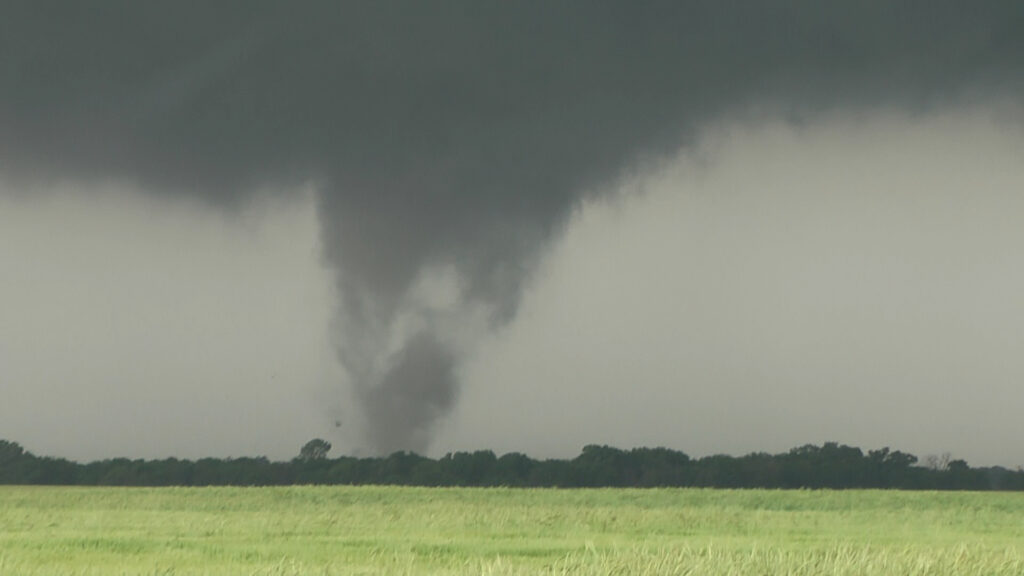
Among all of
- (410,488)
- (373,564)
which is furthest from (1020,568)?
(410,488)

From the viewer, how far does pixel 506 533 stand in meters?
23.3

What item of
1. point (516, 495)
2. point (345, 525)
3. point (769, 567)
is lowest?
point (769, 567)

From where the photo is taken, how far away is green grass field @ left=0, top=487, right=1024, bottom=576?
1201 centimetres

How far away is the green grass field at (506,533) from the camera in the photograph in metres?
12.0

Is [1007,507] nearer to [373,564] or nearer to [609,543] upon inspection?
[609,543]

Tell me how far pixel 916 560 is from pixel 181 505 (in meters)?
29.0

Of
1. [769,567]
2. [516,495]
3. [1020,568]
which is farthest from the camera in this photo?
[516,495]

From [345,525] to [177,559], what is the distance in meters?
7.93

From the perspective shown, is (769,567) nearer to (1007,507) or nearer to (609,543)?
(609,543)

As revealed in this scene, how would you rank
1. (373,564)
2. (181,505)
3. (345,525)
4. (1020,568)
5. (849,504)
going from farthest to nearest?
1. (849,504)
2. (181,505)
3. (345,525)
4. (373,564)
5. (1020,568)

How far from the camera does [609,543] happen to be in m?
20.7

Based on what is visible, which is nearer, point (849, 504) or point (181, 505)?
point (181, 505)

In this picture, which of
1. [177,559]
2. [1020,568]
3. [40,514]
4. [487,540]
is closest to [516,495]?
[40,514]

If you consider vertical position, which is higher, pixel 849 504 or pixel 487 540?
pixel 849 504
